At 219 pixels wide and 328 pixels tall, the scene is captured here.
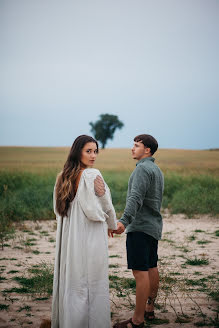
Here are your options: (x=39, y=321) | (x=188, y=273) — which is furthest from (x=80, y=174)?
(x=188, y=273)

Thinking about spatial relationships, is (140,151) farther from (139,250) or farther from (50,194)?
(50,194)

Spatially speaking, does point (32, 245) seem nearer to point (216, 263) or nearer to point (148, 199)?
point (216, 263)

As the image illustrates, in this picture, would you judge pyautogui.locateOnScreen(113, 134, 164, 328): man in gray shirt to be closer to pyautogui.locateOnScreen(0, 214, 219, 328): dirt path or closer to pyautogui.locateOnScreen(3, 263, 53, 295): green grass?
pyautogui.locateOnScreen(0, 214, 219, 328): dirt path

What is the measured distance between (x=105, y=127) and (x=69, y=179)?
72643 mm

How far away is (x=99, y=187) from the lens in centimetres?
320

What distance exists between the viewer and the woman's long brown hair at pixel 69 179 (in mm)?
3230

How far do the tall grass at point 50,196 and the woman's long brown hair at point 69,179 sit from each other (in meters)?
7.35

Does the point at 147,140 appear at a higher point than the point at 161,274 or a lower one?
higher

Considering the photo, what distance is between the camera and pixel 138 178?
3.56 meters

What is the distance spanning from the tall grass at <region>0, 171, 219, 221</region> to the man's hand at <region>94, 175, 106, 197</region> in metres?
7.56

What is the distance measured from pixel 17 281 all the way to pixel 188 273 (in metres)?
2.61

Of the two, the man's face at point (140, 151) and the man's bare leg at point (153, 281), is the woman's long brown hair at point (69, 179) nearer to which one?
the man's face at point (140, 151)

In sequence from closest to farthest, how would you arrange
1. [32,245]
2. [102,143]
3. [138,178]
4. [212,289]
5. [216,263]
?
[138,178], [212,289], [216,263], [32,245], [102,143]

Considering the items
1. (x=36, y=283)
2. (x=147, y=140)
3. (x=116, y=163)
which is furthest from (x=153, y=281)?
(x=116, y=163)
